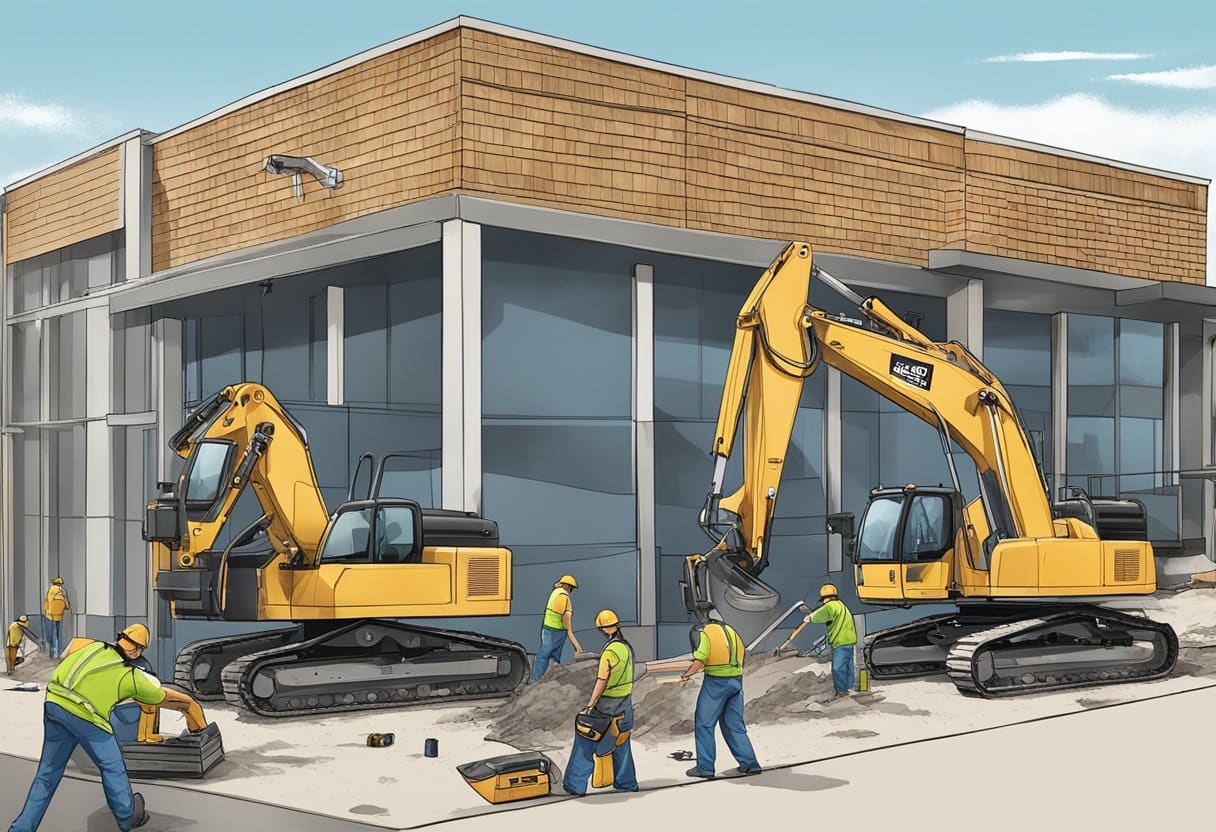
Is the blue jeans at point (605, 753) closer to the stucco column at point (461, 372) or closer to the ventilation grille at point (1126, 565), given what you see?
the stucco column at point (461, 372)

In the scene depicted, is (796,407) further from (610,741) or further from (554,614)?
(610,741)

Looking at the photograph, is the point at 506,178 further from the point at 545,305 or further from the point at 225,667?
the point at 225,667

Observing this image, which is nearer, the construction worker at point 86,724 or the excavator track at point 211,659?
the construction worker at point 86,724

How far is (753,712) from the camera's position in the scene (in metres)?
16.8

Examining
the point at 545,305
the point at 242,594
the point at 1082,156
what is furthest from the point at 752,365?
the point at 1082,156

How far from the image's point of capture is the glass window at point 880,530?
64.1ft

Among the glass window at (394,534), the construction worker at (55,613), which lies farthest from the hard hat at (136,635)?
the construction worker at (55,613)

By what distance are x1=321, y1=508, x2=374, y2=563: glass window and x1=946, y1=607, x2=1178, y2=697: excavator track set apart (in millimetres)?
7560

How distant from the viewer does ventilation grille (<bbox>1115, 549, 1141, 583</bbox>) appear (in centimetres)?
1991

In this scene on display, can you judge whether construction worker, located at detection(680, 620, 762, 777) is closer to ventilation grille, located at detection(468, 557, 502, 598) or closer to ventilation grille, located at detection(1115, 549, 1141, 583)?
ventilation grille, located at detection(468, 557, 502, 598)

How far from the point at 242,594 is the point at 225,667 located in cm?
91

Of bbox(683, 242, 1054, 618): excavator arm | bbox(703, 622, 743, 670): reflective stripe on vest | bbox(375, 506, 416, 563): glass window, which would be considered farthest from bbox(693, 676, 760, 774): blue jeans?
bbox(375, 506, 416, 563): glass window

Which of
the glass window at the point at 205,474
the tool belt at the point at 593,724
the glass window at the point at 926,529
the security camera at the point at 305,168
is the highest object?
the security camera at the point at 305,168

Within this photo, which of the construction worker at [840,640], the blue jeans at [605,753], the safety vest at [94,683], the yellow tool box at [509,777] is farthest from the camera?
the construction worker at [840,640]
